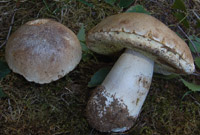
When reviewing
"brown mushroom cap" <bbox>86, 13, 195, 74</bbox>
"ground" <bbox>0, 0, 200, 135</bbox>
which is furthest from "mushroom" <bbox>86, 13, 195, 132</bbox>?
"ground" <bbox>0, 0, 200, 135</bbox>

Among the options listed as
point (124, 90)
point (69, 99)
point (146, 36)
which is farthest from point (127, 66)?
point (69, 99)

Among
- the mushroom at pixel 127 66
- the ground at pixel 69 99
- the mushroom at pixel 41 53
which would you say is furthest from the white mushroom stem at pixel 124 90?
the mushroom at pixel 41 53

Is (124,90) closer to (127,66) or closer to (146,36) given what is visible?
(127,66)

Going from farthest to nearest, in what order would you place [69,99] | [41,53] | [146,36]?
[69,99] < [41,53] < [146,36]

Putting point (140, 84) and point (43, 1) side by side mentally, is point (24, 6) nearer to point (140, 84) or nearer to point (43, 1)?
point (43, 1)

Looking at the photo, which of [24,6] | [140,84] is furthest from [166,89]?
Result: [24,6]

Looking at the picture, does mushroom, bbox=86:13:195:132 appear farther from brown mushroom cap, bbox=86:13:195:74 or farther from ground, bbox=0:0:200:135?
ground, bbox=0:0:200:135

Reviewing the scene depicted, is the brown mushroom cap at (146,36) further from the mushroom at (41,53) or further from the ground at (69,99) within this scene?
the ground at (69,99)
